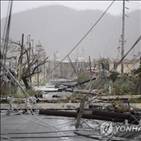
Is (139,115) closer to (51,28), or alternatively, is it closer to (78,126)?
(78,126)

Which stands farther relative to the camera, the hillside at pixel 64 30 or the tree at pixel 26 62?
the hillside at pixel 64 30

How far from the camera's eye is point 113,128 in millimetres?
5875

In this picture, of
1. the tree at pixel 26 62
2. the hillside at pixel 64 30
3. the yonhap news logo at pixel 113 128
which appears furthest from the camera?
the hillside at pixel 64 30

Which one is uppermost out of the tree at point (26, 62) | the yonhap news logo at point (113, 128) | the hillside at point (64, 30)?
the hillside at point (64, 30)

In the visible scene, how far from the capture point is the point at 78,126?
247 inches

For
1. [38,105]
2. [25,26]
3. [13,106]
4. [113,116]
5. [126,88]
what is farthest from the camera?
[25,26]

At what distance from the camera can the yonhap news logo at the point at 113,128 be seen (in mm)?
5477

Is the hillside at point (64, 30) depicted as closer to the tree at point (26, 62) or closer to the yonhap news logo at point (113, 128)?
the tree at point (26, 62)

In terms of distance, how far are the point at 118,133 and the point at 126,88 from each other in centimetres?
868

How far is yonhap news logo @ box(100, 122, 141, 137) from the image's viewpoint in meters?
5.48

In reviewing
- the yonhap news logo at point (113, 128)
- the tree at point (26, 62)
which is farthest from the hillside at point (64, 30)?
the yonhap news logo at point (113, 128)

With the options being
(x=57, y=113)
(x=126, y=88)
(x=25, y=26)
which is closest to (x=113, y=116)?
(x=57, y=113)

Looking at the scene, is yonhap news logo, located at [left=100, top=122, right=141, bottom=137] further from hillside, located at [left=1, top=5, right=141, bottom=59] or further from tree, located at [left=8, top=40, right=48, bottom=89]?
hillside, located at [left=1, top=5, right=141, bottom=59]

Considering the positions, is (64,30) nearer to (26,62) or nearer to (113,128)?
(26,62)
